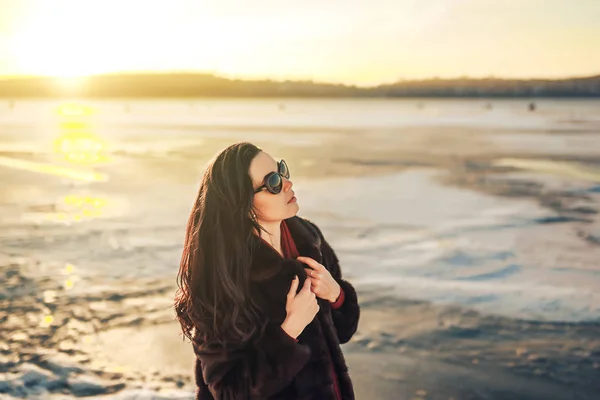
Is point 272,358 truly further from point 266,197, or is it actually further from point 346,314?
point 266,197

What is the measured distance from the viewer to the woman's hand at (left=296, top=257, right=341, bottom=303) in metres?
2.09

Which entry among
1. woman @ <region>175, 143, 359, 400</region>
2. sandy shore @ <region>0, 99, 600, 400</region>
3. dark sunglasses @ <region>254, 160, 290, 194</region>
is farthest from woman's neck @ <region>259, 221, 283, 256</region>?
sandy shore @ <region>0, 99, 600, 400</region>

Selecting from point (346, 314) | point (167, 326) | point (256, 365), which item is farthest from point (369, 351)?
point (256, 365)

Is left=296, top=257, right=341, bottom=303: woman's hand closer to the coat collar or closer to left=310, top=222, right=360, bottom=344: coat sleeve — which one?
the coat collar

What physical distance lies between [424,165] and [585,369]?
14.5 metres

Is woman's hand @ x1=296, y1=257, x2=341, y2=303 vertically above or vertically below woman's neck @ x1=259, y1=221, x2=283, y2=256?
below

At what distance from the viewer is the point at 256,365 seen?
199cm

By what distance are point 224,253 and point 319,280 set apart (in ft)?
1.15

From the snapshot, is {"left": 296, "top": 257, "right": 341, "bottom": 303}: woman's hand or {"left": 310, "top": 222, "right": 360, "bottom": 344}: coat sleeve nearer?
{"left": 296, "top": 257, "right": 341, "bottom": 303}: woman's hand

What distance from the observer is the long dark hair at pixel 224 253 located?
1.94 m

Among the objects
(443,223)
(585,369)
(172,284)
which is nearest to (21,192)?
(172,284)

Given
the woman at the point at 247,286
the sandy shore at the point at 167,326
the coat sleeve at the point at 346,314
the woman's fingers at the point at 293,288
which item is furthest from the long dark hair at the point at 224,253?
the sandy shore at the point at 167,326

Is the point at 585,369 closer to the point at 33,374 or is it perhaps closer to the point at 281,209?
the point at 281,209

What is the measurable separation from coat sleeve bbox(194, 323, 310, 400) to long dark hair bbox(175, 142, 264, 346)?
0.05 metres
